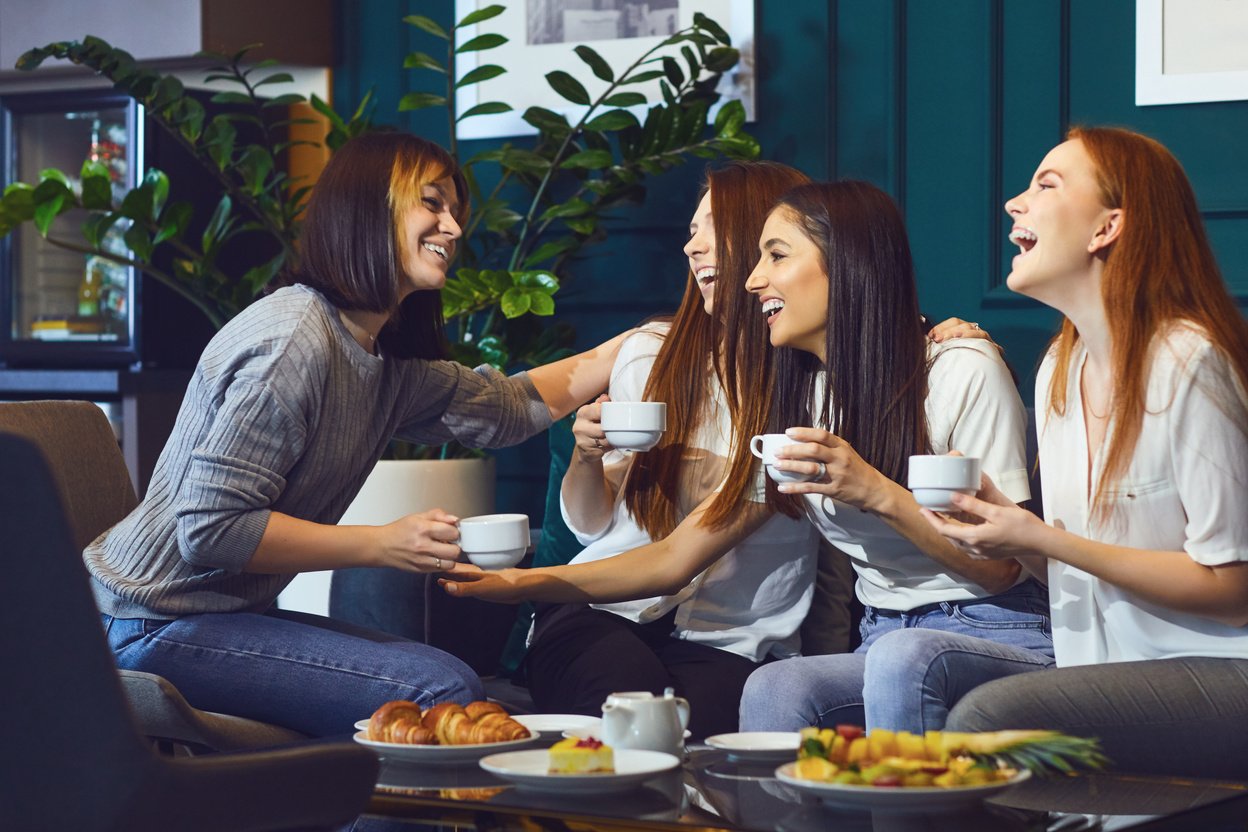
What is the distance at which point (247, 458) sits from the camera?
2.30 metres

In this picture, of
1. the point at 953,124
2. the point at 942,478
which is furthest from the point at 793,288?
the point at 953,124

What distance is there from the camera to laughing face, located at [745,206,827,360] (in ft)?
8.34

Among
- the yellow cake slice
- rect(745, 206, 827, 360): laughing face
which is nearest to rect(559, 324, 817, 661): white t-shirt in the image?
rect(745, 206, 827, 360): laughing face

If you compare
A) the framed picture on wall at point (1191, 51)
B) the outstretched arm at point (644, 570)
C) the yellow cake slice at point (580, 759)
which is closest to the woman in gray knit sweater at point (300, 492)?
the outstretched arm at point (644, 570)

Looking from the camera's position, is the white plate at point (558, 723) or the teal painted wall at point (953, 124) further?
the teal painted wall at point (953, 124)

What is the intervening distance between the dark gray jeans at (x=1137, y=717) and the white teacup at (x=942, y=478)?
256 millimetres

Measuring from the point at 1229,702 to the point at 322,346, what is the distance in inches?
56.2

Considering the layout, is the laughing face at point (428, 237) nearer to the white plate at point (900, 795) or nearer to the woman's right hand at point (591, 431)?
the woman's right hand at point (591, 431)

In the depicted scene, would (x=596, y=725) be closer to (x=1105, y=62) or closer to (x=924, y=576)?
(x=924, y=576)

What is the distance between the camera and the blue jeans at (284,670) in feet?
7.54

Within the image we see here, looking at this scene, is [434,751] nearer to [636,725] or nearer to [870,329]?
[636,725]

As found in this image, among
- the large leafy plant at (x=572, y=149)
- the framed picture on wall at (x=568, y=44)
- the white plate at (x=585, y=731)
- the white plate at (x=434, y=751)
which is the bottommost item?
the white plate at (x=585, y=731)

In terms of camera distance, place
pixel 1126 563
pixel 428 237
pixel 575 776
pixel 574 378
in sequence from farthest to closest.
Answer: pixel 574 378 → pixel 428 237 → pixel 1126 563 → pixel 575 776

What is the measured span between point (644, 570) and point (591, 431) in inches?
10.4
